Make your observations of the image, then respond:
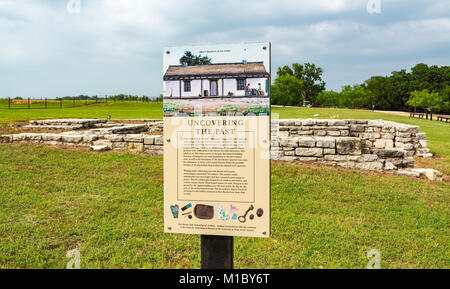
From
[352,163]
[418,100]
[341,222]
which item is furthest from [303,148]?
[418,100]

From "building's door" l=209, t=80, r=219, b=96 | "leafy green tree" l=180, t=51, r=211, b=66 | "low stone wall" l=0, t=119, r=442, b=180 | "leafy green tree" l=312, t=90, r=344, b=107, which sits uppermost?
"leafy green tree" l=312, t=90, r=344, b=107

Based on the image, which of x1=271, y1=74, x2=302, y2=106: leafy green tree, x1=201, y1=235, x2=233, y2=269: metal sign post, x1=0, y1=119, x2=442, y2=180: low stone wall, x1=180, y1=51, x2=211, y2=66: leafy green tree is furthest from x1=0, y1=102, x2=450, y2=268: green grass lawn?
x1=271, y1=74, x2=302, y2=106: leafy green tree

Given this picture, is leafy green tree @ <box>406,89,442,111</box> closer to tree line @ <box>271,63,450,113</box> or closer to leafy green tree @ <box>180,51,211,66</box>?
tree line @ <box>271,63,450,113</box>

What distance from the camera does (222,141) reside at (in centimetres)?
257

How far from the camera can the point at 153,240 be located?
4.42m

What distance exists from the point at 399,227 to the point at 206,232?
3624 mm

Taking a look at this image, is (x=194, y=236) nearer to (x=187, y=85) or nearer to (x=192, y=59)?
(x=187, y=85)

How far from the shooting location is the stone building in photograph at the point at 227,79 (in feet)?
8.48

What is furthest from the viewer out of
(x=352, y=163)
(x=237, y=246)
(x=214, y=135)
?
(x=352, y=163)

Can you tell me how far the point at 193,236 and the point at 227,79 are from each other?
2.82m

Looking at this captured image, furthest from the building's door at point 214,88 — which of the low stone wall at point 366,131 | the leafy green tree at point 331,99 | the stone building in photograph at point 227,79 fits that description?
the leafy green tree at point 331,99

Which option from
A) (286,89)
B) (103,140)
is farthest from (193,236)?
(286,89)

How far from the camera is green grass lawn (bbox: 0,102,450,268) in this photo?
13.0 feet
